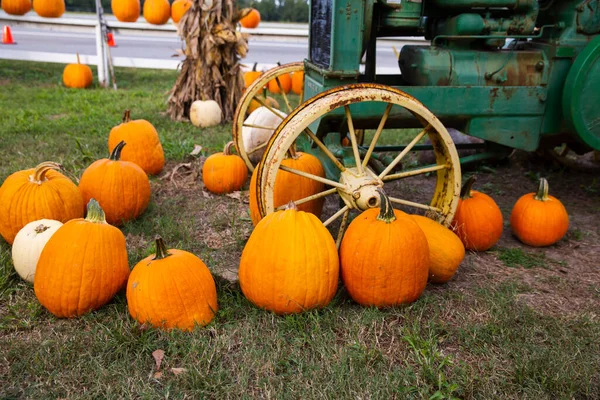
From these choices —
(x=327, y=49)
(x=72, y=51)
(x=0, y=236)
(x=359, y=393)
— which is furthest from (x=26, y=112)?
(x=72, y=51)

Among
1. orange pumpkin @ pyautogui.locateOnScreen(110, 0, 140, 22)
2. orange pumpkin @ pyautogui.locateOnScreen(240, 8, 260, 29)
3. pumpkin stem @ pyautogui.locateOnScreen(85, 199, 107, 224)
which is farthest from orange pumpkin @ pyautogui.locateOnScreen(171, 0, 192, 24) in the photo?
pumpkin stem @ pyautogui.locateOnScreen(85, 199, 107, 224)

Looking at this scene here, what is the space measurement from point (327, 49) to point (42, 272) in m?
1.87

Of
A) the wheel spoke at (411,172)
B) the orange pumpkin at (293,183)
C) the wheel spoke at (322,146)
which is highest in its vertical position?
the wheel spoke at (322,146)

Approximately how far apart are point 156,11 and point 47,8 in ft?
5.41

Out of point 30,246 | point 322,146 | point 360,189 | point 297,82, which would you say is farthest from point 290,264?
point 297,82

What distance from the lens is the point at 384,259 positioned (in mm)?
2193

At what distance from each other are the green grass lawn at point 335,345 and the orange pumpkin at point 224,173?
78 centimetres

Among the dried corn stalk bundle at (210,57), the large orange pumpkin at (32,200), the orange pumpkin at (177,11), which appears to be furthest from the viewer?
the orange pumpkin at (177,11)

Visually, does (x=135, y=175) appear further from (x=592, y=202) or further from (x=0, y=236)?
(x=592, y=202)

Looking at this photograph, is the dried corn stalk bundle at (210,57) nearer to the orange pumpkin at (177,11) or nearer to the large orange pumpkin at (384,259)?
the orange pumpkin at (177,11)

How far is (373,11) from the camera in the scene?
10.2 feet

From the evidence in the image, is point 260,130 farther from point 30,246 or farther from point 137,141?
point 30,246

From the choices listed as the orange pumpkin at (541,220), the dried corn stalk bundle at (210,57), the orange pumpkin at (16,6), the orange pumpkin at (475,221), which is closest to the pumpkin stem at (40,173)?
the orange pumpkin at (475,221)

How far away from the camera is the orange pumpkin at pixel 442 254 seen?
8.20ft
